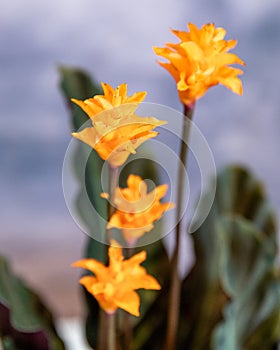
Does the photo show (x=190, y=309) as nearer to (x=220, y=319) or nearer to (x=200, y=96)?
(x=220, y=319)

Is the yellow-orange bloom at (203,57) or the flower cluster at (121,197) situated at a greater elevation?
the yellow-orange bloom at (203,57)

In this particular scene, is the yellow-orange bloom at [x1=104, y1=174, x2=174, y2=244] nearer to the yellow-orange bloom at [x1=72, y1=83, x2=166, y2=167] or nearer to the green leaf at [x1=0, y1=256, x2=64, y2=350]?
the yellow-orange bloom at [x1=72, y1=83, x2=166, y2=167]

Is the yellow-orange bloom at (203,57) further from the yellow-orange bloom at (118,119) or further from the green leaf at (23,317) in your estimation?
the green leaf at (23,317)

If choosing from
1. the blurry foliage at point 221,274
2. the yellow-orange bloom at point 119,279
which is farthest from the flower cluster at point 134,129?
the blurry foliage at point 221,274

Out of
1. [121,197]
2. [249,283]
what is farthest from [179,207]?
[249,283]

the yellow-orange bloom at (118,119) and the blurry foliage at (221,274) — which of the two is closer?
the yellow-orange bloom at (118,119)

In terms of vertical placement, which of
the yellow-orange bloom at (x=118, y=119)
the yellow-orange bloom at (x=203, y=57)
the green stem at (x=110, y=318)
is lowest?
the green stem at (x=110, y=318)

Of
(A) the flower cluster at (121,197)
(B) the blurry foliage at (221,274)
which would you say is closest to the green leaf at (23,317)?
(B) the blurry foliage at (221,274)

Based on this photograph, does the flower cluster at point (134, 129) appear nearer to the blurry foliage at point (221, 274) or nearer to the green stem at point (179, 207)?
the green stem at point (179, 207)
